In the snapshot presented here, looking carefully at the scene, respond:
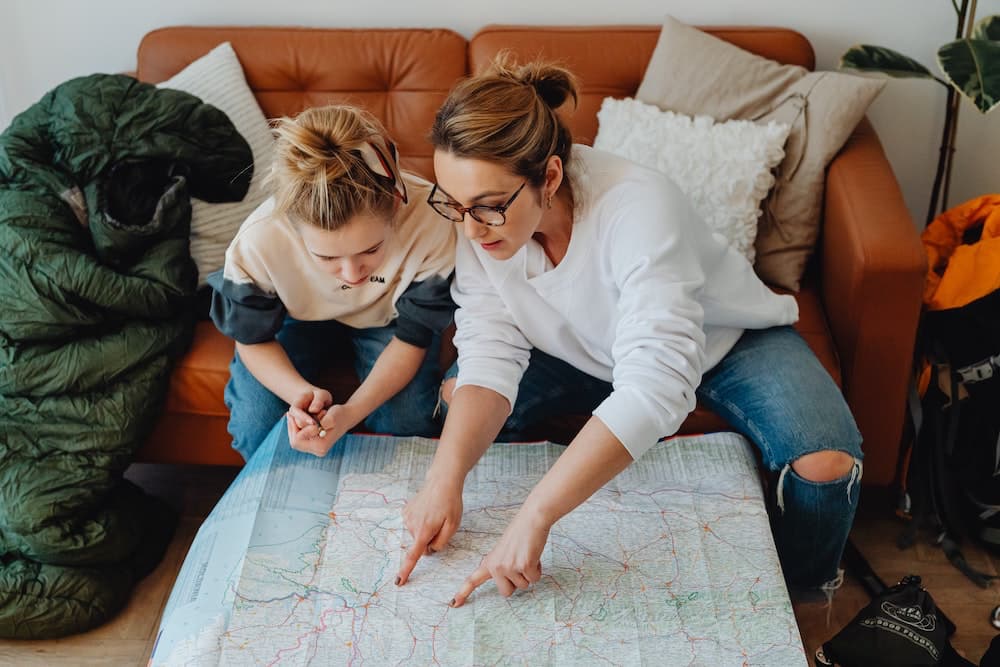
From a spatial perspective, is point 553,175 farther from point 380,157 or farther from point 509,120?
point 380,157

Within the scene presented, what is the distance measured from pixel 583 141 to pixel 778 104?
435mm

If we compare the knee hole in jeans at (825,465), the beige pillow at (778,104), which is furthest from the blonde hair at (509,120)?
the beige pillow at (778,104)

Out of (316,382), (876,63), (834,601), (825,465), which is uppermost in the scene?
(876,63)

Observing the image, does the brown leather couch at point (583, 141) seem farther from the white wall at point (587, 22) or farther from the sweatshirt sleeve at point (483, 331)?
the sweatshirt sleeve at point (483, 331)

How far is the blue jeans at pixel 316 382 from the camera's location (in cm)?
177

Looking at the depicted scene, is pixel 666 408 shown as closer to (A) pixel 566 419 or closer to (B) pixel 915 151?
(A) pixel 566 419

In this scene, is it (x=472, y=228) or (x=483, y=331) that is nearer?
(x=472, y=228)

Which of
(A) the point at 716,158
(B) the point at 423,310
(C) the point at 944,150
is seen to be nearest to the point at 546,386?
(B) the point at 423,310

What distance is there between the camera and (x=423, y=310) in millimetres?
1697

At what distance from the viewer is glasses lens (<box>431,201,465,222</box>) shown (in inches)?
56.0

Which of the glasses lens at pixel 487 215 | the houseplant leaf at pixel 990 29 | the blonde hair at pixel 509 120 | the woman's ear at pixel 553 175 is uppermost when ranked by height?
the blonde hair at pixel 509 120

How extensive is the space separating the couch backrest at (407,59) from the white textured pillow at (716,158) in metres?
0.19

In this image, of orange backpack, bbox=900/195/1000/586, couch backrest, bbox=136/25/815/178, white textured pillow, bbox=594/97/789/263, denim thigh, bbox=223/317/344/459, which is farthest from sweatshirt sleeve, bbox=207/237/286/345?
orange backpack, bbox=900/195/1000/586

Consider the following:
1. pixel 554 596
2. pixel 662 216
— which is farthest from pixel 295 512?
pixel 662 216
